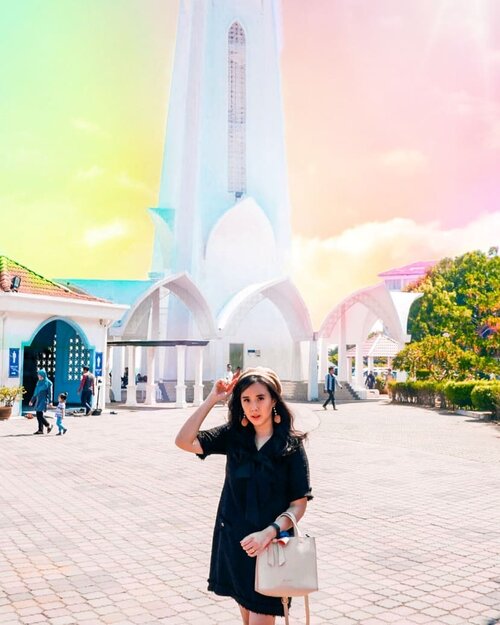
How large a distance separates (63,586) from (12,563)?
0.73 m

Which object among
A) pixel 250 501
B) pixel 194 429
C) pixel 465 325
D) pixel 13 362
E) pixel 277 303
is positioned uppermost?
pixel 277 303

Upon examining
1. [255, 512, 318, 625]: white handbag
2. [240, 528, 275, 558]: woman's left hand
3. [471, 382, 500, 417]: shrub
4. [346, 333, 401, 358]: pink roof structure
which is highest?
[346, 333, 401, 358]: pink roof structure

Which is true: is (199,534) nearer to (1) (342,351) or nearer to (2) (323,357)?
(1) (342,351)

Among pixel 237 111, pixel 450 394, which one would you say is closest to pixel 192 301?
pixel 450 394

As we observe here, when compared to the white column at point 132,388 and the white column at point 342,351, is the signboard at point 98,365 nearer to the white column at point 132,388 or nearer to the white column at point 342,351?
the white column at point 132,388

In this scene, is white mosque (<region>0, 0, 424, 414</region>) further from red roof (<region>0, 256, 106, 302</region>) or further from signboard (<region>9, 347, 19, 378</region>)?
signboard (<region>9, 347, 19, 378</region>)

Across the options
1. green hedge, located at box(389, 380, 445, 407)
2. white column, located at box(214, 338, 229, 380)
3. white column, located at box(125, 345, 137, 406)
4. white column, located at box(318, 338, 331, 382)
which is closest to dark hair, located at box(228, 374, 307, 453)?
white column, located at box(125, 345, 137, 406)

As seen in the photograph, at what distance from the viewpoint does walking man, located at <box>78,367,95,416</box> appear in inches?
736

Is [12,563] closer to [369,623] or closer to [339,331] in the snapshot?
[369,623]

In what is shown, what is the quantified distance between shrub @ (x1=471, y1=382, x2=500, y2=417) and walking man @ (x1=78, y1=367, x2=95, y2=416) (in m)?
11.3

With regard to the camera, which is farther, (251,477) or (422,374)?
(422,374)

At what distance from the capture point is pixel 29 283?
19562mm

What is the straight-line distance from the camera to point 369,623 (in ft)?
13.9

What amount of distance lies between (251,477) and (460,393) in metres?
19.5
